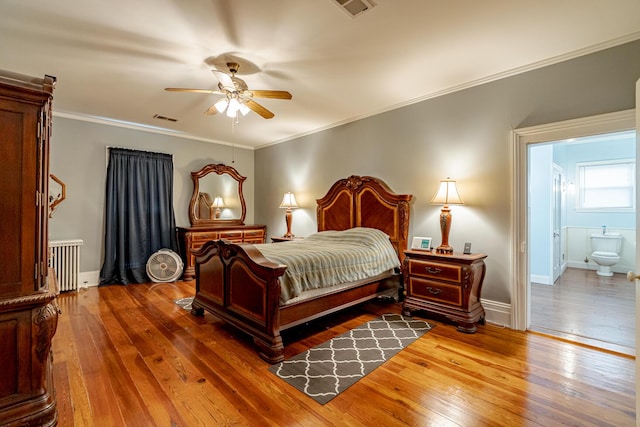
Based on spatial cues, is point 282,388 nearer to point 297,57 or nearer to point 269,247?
point 269,247

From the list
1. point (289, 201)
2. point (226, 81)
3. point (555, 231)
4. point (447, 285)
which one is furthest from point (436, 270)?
point (555, 231)

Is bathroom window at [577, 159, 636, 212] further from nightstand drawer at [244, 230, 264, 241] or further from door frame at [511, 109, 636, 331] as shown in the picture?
nightstand drawer at [244, 230, 264, 241]

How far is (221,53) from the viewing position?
273 centimetres

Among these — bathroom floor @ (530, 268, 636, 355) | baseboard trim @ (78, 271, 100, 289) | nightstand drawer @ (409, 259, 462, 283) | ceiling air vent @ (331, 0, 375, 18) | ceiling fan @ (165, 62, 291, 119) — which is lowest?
bathroom floor @ (530, 268, 636, 355)

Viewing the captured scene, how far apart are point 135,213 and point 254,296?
11.7 feet

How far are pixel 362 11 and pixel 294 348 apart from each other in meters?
2.76

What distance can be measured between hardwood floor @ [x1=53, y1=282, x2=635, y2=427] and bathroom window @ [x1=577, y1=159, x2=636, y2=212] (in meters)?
4.58

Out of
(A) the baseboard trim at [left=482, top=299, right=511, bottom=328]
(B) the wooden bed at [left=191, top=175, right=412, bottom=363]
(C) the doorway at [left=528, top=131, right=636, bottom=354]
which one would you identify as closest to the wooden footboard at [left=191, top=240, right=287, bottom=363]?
(B) the wooden bed at [left=191, top=175, right=412, bottom=363]

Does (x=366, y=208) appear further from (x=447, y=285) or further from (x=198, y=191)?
(x=198, y=191)

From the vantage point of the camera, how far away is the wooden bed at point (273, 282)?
97.7 inches

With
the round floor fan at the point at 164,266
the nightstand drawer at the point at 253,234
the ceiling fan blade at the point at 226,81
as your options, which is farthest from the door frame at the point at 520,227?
the round floor fan at the point at 164,266

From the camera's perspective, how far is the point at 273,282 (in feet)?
8.06

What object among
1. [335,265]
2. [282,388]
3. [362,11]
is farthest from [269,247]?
[362,11]

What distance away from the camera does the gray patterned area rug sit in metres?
2.10
